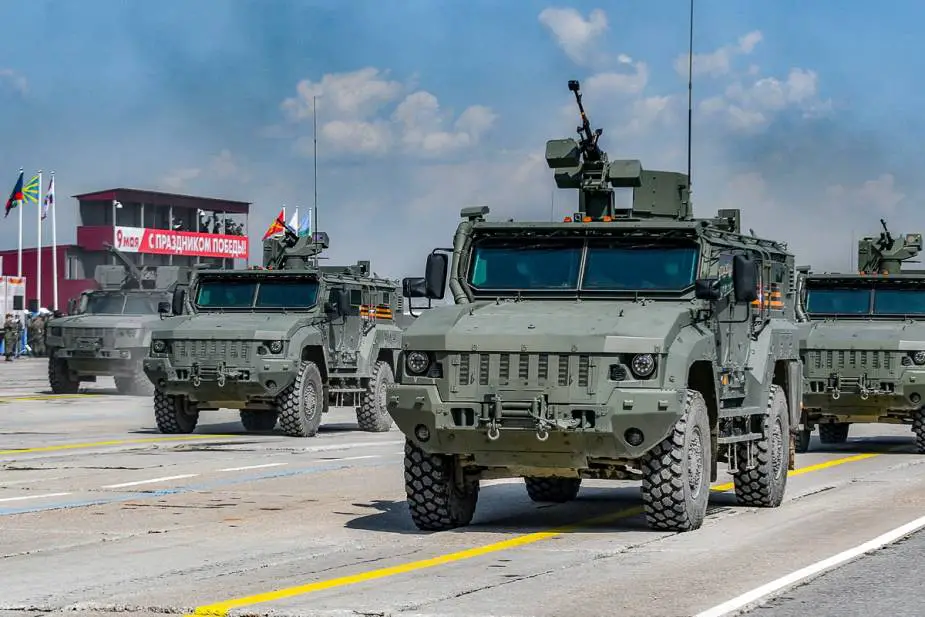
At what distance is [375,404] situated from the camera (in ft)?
82.0

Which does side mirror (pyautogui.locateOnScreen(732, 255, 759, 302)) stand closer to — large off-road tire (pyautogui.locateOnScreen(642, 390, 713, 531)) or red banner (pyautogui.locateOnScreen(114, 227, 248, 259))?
large off-road tire (pyautogui.locateOnScreen(642, 390, 713, 531))

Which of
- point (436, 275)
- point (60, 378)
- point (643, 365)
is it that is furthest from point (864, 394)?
point (60, 378)

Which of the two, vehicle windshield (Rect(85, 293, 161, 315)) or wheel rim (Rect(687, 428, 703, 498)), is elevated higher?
vehicle windshield (Rect(85, 293, 161, 315))

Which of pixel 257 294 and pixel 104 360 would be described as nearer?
pixel 257 294

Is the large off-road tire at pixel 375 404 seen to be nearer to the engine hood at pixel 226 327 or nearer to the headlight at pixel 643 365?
the engine hood at pixel 226 327

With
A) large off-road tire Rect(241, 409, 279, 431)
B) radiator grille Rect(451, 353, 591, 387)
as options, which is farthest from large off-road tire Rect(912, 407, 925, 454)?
radiator grille Rect(451, 353, 591, 387)

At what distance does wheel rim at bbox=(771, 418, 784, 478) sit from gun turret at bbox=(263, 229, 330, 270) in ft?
42.8

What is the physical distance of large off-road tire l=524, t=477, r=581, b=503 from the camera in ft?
45.5

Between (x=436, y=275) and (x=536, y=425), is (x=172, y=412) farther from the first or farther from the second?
(x=536, y=425)

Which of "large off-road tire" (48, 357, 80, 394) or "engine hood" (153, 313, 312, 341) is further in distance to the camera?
"large off-road tire" (48, 357, 80, 394)

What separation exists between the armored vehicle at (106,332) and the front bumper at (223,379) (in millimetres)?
10262

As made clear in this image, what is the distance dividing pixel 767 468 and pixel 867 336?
7.88 meters

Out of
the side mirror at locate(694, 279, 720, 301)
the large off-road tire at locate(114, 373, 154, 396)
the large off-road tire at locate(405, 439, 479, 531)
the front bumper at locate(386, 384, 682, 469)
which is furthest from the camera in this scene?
the large off-road tire at locate(114, 373, 154, 396)

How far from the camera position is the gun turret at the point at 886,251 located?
2606cm
